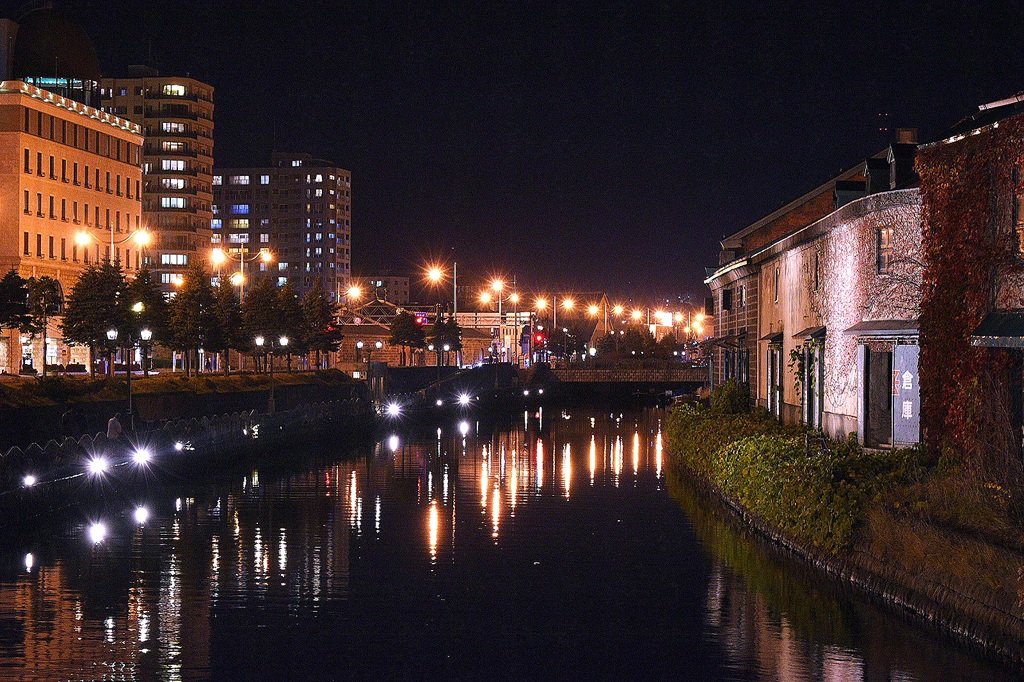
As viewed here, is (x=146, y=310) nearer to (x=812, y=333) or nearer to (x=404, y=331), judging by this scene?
(x=812, y=333)

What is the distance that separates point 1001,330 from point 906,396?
676cm

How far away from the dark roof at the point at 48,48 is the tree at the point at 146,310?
33375 mm

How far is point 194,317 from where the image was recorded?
83.1 m

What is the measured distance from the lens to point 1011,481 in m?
21.6

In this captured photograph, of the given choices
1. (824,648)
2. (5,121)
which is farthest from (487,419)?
(824,648)

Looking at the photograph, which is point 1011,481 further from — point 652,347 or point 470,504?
point 652,347

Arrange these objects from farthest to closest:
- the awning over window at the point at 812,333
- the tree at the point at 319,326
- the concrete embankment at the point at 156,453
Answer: the tree at the point at 319,326, the awning over window at the point at 812,333, the concrete embankment at the point at 156,453

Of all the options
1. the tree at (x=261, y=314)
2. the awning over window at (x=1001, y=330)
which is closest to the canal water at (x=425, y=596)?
the awning over window at (x=1001, y=330)

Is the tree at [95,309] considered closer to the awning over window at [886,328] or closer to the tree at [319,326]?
the tree at [319,326]

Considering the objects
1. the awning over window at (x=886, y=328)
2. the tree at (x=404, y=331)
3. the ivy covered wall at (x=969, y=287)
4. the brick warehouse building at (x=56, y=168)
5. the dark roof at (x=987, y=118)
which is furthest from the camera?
the tree at (x=404, y=331)

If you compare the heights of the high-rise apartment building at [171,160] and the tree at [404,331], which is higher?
A: the high-rise apartment building at [171,160]

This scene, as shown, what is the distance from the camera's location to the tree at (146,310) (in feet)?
241

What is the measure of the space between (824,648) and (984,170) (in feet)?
40.5

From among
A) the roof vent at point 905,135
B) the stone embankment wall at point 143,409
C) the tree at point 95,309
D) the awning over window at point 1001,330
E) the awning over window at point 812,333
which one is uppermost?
the roof vent at point 905,135
